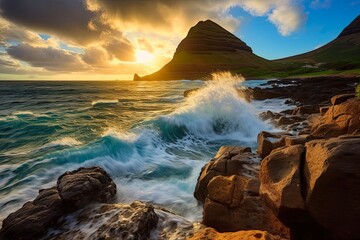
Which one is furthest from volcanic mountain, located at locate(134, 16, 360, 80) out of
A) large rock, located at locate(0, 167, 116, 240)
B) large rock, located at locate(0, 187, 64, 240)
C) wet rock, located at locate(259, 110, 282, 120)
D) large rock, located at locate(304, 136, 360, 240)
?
large rock, located at locate(304, 136, 360, 240)

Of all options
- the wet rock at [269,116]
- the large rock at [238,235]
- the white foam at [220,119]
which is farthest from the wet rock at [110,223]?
the wet rock at [269,116]

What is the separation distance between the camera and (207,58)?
143 m

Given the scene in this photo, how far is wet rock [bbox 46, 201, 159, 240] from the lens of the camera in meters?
4.73

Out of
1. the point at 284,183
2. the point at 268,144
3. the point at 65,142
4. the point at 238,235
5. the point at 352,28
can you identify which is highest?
the point at 352,28

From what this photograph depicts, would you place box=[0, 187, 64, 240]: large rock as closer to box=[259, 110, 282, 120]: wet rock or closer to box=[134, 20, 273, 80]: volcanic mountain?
box=[259, 110, 282, 120]: wet rock

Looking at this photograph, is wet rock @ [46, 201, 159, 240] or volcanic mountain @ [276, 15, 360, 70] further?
volcanic mountain @ [276, 15, 360, 70]

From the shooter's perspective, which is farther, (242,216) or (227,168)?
(227,168)

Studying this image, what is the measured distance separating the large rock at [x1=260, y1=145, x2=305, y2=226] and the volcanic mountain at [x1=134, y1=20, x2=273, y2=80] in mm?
116863

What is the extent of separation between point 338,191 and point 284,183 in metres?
0.81

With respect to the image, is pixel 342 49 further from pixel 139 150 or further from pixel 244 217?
pixel 244 217

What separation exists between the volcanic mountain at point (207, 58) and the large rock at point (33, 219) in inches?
4593

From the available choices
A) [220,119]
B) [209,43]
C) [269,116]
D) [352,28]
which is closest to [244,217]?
[220,119]

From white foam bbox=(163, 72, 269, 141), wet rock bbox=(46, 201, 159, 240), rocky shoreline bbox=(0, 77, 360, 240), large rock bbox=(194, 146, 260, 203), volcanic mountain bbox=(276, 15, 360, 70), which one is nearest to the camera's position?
rocky shoreline bbox=(0, 77, 360, 240)

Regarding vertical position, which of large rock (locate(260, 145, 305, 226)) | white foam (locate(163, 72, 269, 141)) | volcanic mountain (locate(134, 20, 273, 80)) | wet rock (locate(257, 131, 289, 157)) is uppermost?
volcanic mountain (locate(134, 20, 273, 80))
